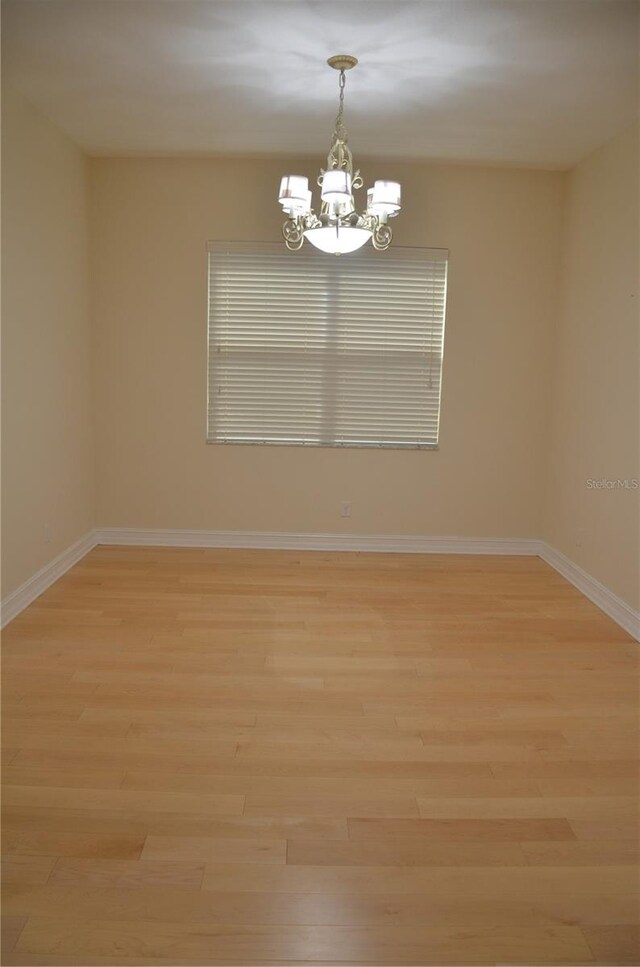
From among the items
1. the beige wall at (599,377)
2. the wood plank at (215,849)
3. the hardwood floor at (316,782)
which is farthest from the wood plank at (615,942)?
the beige wall at (599,377)

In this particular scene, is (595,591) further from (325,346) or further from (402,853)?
(402,853)

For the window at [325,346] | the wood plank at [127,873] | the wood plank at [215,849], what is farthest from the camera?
the window at [325,346]

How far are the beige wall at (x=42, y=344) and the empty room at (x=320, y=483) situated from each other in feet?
0.12

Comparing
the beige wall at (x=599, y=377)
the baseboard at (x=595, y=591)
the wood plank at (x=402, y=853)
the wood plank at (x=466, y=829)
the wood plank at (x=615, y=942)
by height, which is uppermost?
the beige wall at (x=599, y=377)

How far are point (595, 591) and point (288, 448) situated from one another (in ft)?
7.97

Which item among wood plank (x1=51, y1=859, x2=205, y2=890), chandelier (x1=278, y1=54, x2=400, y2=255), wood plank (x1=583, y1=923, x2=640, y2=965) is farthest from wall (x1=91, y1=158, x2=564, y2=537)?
wood plank (x1=583, y1=923, x2=640, y2=965)

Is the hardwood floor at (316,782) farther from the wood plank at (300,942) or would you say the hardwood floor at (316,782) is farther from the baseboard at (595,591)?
the baseboard at (595,591)

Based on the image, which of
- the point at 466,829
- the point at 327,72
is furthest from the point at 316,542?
the point at 466,829

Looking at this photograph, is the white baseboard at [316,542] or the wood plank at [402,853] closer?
the wood plank at [402,853]

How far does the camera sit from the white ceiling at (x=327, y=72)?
9.57ft

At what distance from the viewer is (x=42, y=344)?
441 cm

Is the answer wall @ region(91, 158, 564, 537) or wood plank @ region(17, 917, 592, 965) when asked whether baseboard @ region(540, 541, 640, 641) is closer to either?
wall @ region(91, 158, 564, 537)

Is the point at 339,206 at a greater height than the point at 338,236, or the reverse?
the point at 339,206

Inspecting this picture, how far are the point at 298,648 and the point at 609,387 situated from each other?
2.57 m
